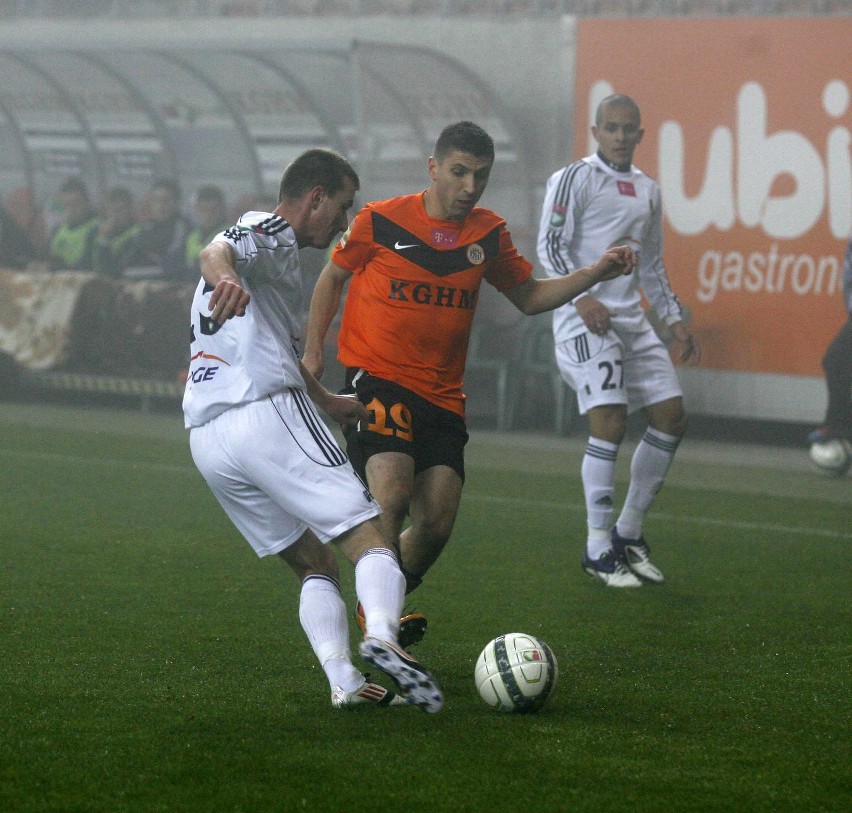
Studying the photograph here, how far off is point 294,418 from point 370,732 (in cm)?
89

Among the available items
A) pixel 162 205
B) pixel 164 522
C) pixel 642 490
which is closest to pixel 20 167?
pixel 162 205

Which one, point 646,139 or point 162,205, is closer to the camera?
point 646,139

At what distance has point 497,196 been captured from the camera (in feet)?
46.4

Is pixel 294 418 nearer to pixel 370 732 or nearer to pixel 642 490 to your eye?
pixel 370 732

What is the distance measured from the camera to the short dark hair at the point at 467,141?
205 inches

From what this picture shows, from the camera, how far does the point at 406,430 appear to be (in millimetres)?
5277

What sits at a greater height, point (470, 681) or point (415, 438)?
point (415, 438)

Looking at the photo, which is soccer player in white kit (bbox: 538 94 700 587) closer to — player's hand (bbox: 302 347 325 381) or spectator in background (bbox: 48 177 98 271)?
player's hand (bbox: 302 347 325 381)

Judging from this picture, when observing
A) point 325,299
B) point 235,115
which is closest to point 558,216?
point 325,299

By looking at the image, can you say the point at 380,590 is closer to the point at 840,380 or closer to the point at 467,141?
the point at 467,141

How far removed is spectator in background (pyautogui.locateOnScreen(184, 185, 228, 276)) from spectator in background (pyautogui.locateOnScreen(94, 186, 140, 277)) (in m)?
0.66

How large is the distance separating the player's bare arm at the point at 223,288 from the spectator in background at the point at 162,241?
38.9 ft

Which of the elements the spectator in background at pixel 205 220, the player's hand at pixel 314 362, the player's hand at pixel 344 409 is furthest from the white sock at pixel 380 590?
the spectator in background at pixel 205 220

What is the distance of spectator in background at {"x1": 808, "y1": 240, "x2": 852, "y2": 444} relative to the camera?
37.5 ft
